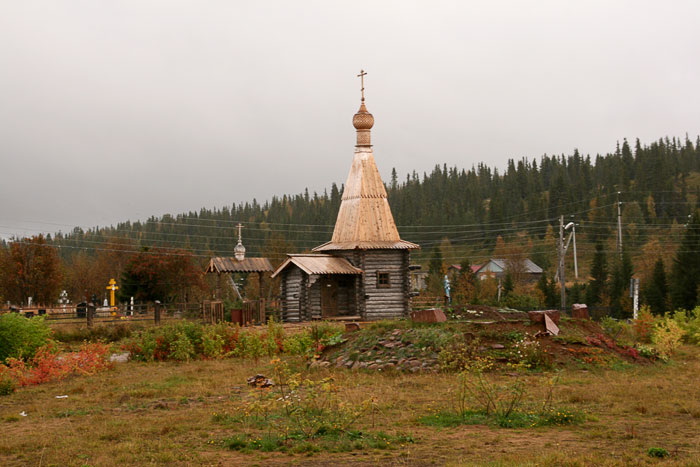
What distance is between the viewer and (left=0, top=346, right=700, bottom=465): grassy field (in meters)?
8.08

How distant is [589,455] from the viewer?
7781 millimetres

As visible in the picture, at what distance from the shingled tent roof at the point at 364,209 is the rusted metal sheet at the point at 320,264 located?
29.2 inches

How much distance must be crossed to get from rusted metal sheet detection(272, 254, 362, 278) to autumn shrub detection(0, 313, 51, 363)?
1322 cm

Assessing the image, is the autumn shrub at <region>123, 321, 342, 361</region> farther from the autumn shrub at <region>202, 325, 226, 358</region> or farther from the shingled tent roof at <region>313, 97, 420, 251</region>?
the shingled tent roof at <region>313, 97, 420, 251</region>

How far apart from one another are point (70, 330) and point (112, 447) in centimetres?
1893

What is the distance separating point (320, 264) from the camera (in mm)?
30375

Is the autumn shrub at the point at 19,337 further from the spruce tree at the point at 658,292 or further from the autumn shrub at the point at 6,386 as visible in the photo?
the spruce tree at the point at 658,292

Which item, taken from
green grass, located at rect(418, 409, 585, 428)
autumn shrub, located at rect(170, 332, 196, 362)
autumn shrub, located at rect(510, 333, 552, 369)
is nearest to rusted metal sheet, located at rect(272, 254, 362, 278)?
autumn shrub, located at rect(170, 332, 196, 362)

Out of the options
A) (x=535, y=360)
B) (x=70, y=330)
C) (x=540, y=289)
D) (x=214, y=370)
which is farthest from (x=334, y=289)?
(x=540, y=289)

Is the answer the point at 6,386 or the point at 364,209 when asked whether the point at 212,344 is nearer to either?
the point at 6,386

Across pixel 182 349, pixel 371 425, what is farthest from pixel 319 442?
pixel 182 349

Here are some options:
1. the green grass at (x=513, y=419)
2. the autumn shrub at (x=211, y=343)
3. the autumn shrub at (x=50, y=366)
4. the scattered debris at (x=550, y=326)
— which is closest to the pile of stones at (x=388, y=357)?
the autumn shrub at (x=211, y=343)

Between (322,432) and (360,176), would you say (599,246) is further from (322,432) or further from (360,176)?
(322,432)

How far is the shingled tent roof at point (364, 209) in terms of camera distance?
3158 cm
